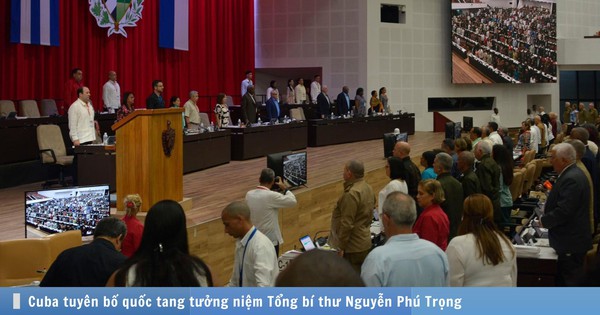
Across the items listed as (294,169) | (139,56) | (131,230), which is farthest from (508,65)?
(131,230)

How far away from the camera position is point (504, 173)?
30.2 feet

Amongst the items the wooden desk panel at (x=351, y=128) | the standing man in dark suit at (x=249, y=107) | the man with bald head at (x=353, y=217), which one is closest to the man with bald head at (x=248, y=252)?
the man with bald head at (x=353, y=217)

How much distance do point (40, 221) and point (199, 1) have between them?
587 inches

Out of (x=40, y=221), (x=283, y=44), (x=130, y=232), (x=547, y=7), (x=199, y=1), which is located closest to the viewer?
(x=130, y=232)

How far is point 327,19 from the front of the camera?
23922 mm

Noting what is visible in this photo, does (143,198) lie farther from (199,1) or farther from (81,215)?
(199,1)

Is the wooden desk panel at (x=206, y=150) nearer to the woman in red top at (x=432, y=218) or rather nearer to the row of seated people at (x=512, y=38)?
the woman in red top at (x=432, y=218)

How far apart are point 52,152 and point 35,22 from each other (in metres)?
4.87

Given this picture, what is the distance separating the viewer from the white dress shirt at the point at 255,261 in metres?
4.57

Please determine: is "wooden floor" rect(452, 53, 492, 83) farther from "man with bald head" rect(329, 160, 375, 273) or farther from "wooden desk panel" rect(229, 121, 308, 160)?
"man with bald head" rect(329, 160, 375, 273)

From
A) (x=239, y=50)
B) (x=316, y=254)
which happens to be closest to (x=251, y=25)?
(x=239, y=50)

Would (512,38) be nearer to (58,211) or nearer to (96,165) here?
(96,165)

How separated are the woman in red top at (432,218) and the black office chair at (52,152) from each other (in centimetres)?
686

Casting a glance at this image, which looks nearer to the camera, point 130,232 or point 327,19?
point 130,232
